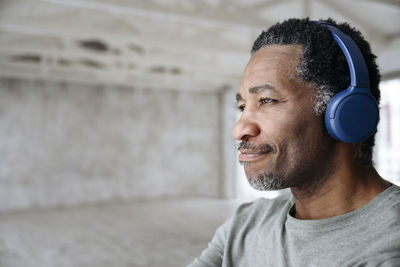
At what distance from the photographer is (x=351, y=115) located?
34.1 inches

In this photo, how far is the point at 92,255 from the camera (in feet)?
15.2

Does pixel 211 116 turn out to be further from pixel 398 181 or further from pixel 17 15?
pixel 17 15

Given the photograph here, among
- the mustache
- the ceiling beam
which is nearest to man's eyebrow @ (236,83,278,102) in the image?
the mustache

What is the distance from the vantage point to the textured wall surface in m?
8.37

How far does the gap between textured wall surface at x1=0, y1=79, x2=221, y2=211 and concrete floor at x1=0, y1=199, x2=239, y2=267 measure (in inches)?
27.6

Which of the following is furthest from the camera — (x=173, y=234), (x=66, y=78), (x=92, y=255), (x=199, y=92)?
(x=199, y=92)

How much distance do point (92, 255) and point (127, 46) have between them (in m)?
3.95

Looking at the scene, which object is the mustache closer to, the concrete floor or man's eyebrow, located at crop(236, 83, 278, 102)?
man's eyebrow, located at crop(236, 83, 278, 102)

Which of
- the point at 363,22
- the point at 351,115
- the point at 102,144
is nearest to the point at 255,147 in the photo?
the point at 351,115

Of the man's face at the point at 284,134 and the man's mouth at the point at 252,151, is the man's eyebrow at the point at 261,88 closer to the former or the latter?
the man's face at the point at 284,134

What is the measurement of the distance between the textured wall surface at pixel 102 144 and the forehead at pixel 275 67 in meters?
8.53

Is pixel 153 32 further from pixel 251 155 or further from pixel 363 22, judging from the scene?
pixel 251 155

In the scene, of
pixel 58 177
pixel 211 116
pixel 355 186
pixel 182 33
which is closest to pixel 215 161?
pixel 211 116

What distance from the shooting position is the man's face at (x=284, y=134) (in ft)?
2.95
